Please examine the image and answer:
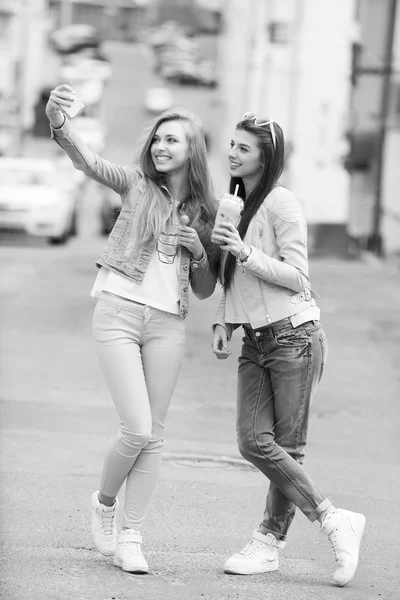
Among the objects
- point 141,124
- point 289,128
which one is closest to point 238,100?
point 289,128

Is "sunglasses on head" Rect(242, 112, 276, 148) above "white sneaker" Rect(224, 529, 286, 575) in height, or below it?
above

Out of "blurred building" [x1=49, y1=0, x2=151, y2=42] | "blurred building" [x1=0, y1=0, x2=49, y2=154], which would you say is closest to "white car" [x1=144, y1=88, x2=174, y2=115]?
"blurred building" [x1=0, y1=0, x2=49, y2=154]

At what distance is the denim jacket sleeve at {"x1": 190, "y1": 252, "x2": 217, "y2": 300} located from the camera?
5.14 metres

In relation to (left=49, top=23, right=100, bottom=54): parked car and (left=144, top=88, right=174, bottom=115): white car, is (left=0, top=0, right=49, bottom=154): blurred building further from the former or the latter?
(left=49, top=23, right=100, bottom=54): parked car

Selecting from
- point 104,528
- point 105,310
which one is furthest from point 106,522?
point 105,310

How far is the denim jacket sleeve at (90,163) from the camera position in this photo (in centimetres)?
502

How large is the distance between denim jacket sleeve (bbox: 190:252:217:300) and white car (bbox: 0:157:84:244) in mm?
17593

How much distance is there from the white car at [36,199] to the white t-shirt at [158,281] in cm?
1769

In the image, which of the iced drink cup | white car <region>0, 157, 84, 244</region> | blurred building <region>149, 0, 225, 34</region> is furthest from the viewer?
blurred building <region>149, 0, 225, 34</region>

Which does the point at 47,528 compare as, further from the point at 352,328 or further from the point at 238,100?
the point at 238,100

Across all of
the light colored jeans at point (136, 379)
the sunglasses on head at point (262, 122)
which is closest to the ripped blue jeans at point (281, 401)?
the light colored jeans at point (136, 379)

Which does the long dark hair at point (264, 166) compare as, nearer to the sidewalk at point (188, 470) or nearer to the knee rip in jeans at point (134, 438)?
the knee rip in jeans at point (134, 438)

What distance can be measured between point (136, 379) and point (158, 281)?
44 centimetres

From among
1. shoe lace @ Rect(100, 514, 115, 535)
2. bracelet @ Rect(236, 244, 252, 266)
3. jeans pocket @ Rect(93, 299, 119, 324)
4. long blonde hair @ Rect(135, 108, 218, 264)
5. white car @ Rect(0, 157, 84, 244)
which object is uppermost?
long blonde hair @ Rect(135, 108, 218, 264)
